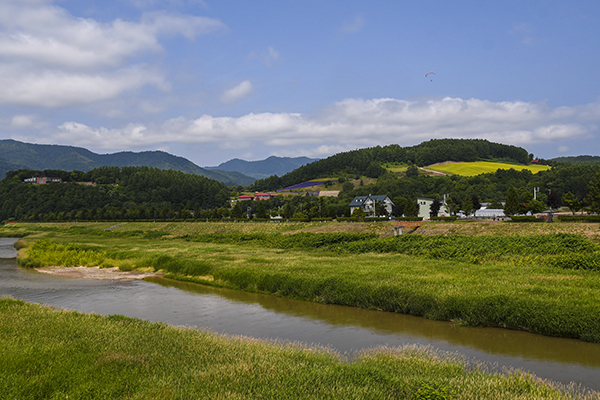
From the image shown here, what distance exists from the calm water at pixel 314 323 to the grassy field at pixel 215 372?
2.58m

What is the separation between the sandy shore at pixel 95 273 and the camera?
38.7 metres

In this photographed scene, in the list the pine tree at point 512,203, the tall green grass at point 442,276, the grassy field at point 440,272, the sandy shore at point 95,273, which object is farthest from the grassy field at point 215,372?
the pine tree at point 512,203

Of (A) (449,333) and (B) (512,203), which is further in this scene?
(B) (512,203)

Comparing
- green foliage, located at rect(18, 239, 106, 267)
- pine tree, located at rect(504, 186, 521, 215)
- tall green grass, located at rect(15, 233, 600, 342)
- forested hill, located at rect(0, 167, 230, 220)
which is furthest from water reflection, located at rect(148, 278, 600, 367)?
forested hill, located at rect(0, 167, 230, 220)

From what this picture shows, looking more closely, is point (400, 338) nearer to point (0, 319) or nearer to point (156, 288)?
point (0, 319)

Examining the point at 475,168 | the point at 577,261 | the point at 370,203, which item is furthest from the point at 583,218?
the point at 475,168

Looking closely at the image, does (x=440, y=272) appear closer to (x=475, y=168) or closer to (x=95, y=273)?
(x=95, y=273)

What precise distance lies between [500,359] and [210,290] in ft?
70.0

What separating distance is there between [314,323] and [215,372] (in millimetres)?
10432

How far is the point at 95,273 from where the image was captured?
41.4 meters

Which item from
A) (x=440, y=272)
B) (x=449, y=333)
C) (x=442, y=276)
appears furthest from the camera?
(x=440, y=272)

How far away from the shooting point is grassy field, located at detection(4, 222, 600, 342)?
18406 mm

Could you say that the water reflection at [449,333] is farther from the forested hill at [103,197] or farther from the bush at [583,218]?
the forested hill at [103,197]

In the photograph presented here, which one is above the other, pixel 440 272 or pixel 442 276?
pixel 442 276
